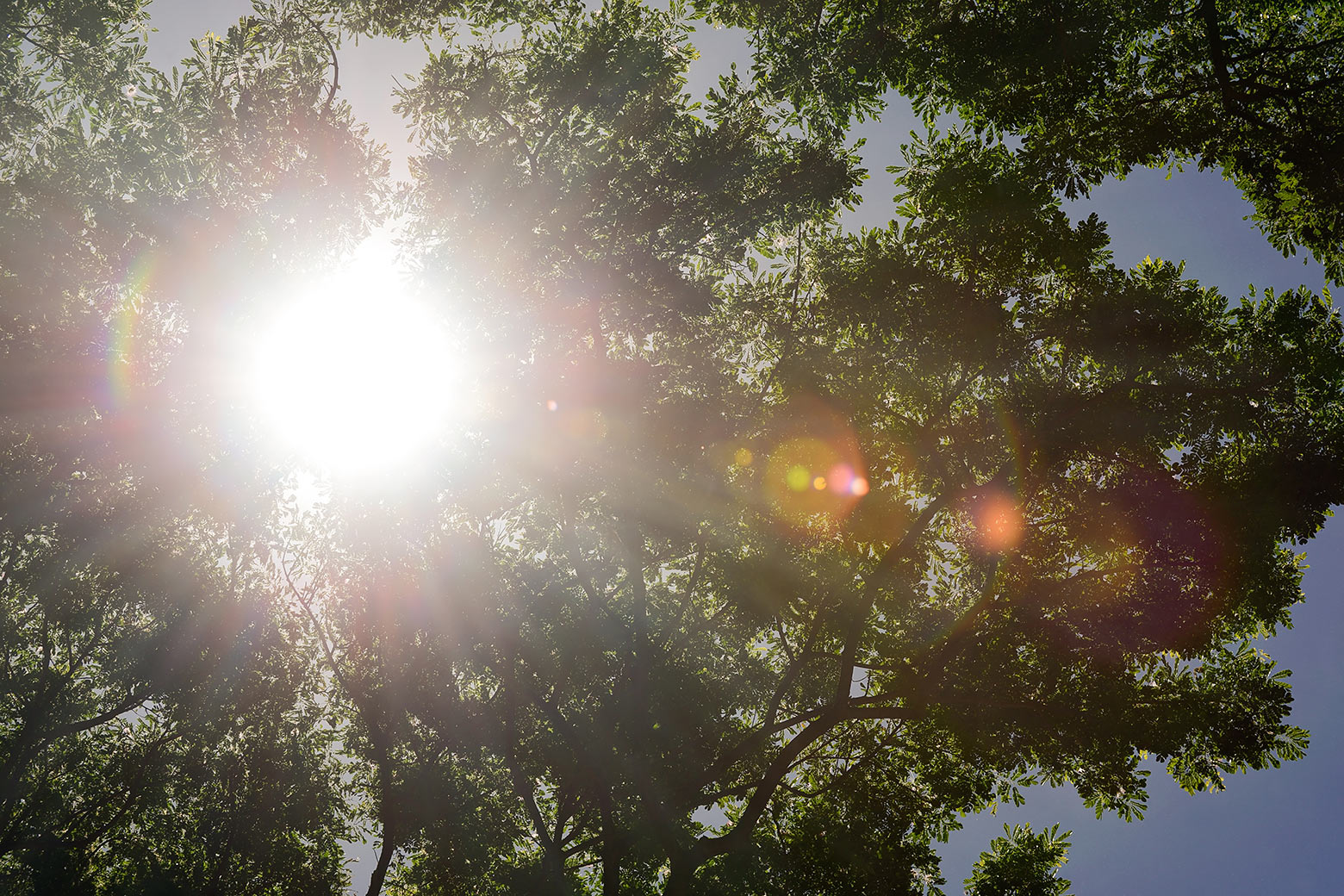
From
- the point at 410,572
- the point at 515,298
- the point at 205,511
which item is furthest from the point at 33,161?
the point at 410,572

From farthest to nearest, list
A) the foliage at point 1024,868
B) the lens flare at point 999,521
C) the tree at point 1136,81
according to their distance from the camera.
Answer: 1. the foliage at point 1024,868
2. the lens flare at point 999,521
3. the tree at point 1136,81

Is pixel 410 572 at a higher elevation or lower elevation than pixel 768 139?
lower

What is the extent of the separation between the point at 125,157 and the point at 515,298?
29.7 feet

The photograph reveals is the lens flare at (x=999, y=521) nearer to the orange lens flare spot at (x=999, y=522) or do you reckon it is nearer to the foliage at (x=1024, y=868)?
the orange lens flare spot at (x=999, y=522)

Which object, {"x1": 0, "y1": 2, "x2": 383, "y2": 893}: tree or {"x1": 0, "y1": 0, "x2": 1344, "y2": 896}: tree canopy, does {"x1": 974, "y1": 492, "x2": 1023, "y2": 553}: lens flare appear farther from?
{"x1": 0, "y1": 2, "x2": 383, "y2": 893}: tree

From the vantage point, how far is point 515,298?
15.8 meters

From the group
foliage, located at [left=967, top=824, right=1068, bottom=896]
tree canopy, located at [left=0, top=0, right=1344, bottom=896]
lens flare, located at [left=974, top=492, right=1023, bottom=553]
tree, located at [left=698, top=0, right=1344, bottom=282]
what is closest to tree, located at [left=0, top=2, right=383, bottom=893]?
tree canopy, located at [left=0, top=0, right=1344, bottom=896]

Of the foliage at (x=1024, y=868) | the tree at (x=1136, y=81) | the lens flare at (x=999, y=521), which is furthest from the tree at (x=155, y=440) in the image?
the foliage at (x=1024, y=868)

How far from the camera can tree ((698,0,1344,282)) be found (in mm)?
10031

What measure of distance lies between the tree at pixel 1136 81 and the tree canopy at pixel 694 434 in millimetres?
90

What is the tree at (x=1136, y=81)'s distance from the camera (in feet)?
32.9

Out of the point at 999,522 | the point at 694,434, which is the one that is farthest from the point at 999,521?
→ the point at 694,434

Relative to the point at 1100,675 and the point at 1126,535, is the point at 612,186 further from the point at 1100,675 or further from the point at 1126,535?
the point at 1100,675

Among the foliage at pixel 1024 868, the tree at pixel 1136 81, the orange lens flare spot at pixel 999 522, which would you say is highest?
the tree at pixel 1136 81
